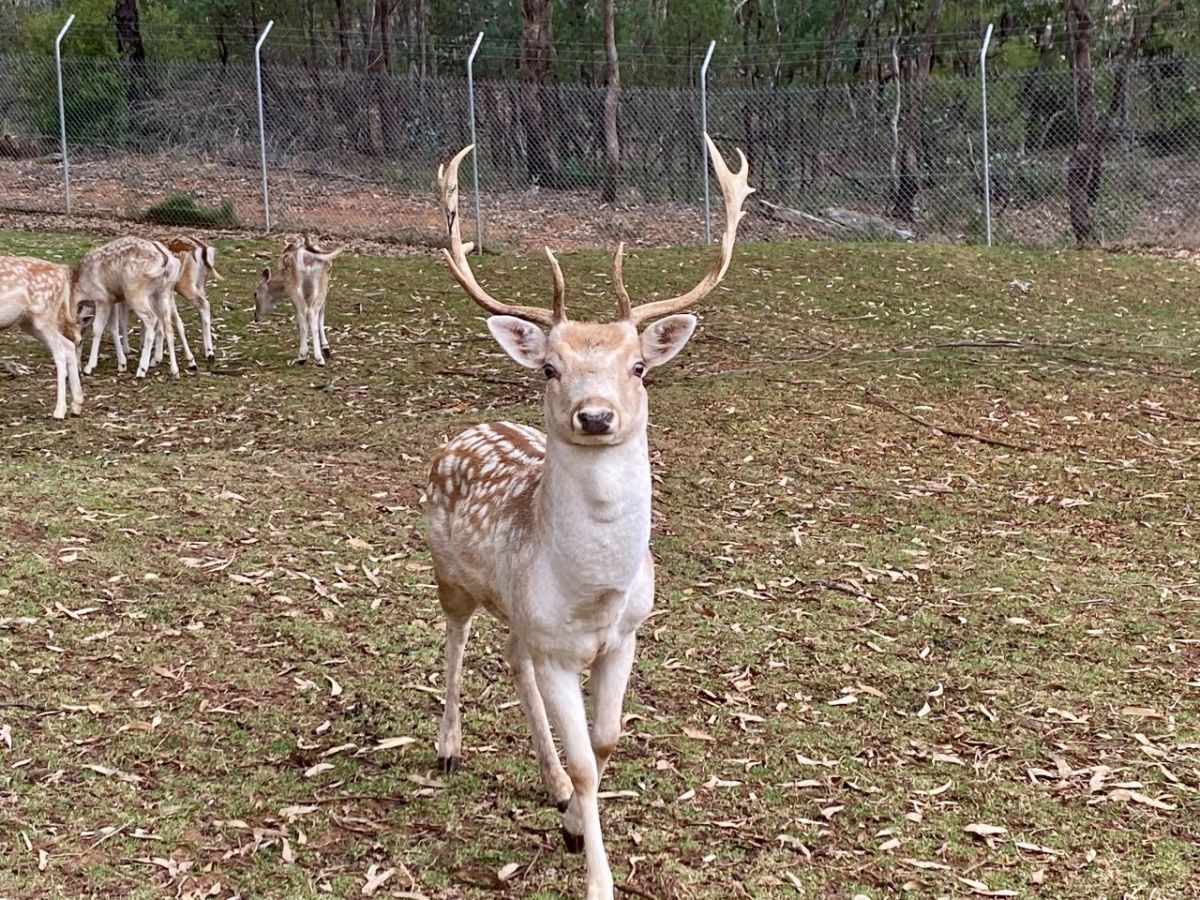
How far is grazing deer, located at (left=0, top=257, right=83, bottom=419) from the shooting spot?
882cm

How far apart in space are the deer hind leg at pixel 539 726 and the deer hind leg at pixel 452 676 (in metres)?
0.34

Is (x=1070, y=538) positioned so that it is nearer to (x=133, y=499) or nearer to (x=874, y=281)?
(x=133, y=499)

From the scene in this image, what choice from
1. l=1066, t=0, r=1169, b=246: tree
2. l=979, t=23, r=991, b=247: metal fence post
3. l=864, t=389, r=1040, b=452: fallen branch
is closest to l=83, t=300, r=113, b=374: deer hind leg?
l=864, t=389, r=1040, b=452: fallen branch

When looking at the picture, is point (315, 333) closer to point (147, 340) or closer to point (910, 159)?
point (147, 340)

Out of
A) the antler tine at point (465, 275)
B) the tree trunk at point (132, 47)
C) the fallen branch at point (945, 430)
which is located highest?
the tree trunk at point (132, 47)

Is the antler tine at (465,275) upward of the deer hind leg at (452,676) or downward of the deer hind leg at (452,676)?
upward

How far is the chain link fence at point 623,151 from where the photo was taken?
16047 mm

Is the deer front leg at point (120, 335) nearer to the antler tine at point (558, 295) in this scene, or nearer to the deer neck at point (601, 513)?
the antler tine at point (558, 295)

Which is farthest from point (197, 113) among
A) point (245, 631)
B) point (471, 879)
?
point (471, 879)

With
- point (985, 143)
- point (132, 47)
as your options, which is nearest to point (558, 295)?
point (985, 143)

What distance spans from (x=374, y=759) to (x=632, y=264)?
392 inches

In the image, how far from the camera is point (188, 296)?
10641 mm

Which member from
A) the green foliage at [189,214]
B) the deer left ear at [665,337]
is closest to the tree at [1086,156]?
the green foliage at [189,214]

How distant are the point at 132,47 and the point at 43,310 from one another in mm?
15024
